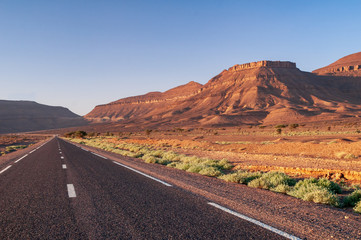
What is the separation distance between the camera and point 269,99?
416ft

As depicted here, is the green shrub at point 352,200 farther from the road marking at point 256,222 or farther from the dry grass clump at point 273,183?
the road marking at point 256,222

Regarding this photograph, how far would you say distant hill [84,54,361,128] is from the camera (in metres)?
106

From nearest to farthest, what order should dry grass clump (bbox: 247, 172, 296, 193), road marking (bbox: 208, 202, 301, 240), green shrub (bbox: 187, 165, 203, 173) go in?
road marking (bbox: 208, 202, 301, 240) → dry grass clump (bbox: 247, 172, 296, 193) → green shrub (bbox: 187, 165, 203, 173)

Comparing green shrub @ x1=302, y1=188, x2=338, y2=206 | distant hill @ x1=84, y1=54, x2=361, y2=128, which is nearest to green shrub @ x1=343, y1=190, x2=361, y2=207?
green shrub @ x1=302, y1=188, x2=338, y2=206

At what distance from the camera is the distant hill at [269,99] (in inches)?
4189

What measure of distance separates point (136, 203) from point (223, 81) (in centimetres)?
16872

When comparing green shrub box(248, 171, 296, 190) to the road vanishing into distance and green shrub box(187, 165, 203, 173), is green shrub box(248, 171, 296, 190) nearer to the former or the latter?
the road vanishing into distance

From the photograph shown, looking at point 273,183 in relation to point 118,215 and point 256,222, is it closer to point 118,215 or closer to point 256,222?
point 256,222

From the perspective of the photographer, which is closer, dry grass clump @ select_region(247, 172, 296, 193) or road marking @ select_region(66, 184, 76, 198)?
road marking @ select_region(66, 184, 76, 198)

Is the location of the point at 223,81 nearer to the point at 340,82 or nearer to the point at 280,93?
the point at 280,93

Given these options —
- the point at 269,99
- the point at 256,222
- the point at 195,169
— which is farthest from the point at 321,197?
the point at 269,99

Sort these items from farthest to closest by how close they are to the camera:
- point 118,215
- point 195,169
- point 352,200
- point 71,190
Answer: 1. point 195,169
2. point 71,190
3. point 352,200
4. point 118,215

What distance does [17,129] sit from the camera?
589 feet

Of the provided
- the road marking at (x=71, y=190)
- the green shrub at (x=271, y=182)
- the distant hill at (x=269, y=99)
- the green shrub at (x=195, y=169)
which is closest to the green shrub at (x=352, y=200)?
the green shrub at (x=271, y=182)
